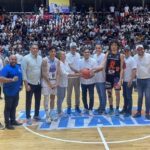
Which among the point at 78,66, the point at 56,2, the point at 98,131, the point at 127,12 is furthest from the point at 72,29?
the point at 98,131

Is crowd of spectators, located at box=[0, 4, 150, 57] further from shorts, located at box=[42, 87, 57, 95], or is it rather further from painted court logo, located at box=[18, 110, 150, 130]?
shorts, located at box=[42, 87, 57, 95]

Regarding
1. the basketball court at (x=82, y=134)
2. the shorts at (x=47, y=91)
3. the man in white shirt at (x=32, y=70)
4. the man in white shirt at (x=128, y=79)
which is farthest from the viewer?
the man in white shirt at (x=128, y=79)

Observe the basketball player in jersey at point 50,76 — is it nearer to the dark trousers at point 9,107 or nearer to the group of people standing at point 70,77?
the group of people standing at point 70,77

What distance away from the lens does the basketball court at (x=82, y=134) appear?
704 centimetres

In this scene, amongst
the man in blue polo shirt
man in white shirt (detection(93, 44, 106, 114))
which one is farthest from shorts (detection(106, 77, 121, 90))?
the man in blue polo shirt

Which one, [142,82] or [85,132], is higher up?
[142,82]

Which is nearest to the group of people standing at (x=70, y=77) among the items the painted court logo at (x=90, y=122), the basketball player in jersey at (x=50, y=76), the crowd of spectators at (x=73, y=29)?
the basketball player in jersey at (x=50, y=76)

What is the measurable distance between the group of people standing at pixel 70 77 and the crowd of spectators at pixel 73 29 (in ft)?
44.6

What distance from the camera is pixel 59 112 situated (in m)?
9.34

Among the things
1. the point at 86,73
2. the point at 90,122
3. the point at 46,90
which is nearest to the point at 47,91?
the point at 46,90

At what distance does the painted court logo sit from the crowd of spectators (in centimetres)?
1399

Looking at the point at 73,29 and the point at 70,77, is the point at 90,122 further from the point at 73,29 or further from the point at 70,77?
the point at 73,29

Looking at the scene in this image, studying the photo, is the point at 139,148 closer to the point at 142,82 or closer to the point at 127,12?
the point at 142,82

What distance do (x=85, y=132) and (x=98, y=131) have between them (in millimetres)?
255
